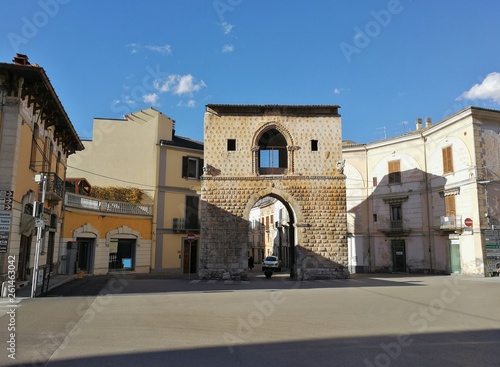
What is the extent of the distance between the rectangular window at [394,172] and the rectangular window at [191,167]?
49.5 feet

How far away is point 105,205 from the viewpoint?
25844 millimetres

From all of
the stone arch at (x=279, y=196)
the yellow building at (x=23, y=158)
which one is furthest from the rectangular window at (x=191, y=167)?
the yellow building at (x=23, y=158)

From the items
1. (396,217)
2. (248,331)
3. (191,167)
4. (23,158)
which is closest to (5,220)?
(23,158)

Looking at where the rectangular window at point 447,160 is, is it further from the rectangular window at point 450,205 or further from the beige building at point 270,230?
the beige building at point 270,230

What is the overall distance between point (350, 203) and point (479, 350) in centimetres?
2729

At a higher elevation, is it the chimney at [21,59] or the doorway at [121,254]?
the chimney at [21,59]

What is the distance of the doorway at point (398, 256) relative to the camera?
30.2 meters

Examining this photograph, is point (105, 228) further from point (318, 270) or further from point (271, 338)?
point (271, 338)

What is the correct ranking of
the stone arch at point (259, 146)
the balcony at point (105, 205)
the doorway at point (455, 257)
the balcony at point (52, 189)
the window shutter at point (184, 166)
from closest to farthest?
the balcony at point (52, 189) → the stone arch at point (259, 146) → the balcony at point (105, 205) → the doorway at point (455, 257) → the window shutter at point (184, 166)

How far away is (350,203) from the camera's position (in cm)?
3353

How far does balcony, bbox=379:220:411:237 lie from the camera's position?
29.8 meters

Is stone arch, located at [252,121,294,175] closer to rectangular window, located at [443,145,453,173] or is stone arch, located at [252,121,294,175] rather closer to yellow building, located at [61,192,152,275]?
yellow building, located at [61,192,152,275]

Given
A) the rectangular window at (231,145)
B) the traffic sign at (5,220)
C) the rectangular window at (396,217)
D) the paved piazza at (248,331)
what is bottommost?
the paved piazza at (248,331)

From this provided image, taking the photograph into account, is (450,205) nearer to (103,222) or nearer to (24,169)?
(103,222)
